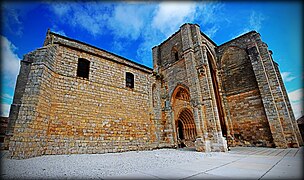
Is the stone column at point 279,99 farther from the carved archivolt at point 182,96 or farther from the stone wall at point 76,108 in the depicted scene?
the stone wall at point 76,108

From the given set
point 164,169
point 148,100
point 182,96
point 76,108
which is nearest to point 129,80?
point 148,100

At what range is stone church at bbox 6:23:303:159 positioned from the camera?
20.9 ft

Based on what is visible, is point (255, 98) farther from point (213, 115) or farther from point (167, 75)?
point (167, 75)

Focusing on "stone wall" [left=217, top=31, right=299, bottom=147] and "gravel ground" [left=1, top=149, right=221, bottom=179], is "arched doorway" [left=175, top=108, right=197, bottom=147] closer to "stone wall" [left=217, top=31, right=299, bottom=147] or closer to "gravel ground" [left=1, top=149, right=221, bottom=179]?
"stone wall" [left=217, top=31, right=299, bottom=147]

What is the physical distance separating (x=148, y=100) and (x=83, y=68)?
5.06m

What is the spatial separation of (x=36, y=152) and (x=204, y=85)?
9.16 meters

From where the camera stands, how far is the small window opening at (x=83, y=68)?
8283 mm

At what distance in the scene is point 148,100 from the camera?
419 inches

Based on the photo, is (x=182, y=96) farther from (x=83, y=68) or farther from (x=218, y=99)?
(x=83, y=68)

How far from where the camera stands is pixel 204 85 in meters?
8.73

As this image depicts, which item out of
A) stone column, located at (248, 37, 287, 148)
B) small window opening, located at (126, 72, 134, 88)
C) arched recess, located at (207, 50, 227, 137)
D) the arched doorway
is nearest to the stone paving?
stone column, located at (248, 37, 287, 148)

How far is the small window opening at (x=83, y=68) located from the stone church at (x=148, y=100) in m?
0.06

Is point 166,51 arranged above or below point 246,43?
above

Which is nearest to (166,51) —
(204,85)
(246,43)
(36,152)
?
(204,85)
